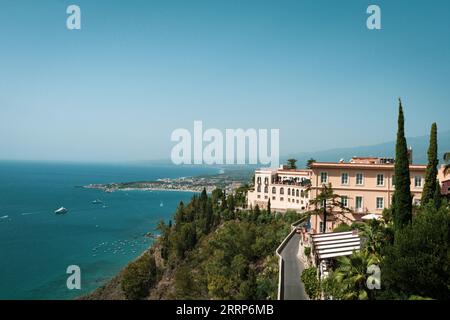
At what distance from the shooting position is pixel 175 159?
1880cm

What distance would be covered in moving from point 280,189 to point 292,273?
32087mm

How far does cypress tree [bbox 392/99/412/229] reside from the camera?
15.2 meters

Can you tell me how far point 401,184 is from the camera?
16297 millimetres

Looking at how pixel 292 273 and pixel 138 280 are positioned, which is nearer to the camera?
pixel 292 273

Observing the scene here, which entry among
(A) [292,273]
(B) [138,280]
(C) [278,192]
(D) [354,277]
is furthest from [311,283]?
(C) [278,192]

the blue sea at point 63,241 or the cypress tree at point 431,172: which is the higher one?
the cypress tree at point 431,172

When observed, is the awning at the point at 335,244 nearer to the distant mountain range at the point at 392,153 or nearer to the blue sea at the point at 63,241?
the distant mountain range at the point at 392,153

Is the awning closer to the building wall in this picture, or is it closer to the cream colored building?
the cream colored building

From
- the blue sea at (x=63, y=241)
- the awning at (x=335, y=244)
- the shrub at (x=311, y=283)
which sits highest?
the awning at (x=335, y=244)

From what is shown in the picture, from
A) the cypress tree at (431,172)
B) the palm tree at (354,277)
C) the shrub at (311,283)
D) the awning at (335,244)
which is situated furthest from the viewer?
the cypress tree at (431,172)

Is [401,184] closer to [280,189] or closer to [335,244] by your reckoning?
[335,244]

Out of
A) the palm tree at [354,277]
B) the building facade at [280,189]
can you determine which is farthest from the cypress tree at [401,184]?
the building facade at [280,189]

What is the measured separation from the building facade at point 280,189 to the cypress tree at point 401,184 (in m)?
28.5

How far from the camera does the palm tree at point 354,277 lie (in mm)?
10688
